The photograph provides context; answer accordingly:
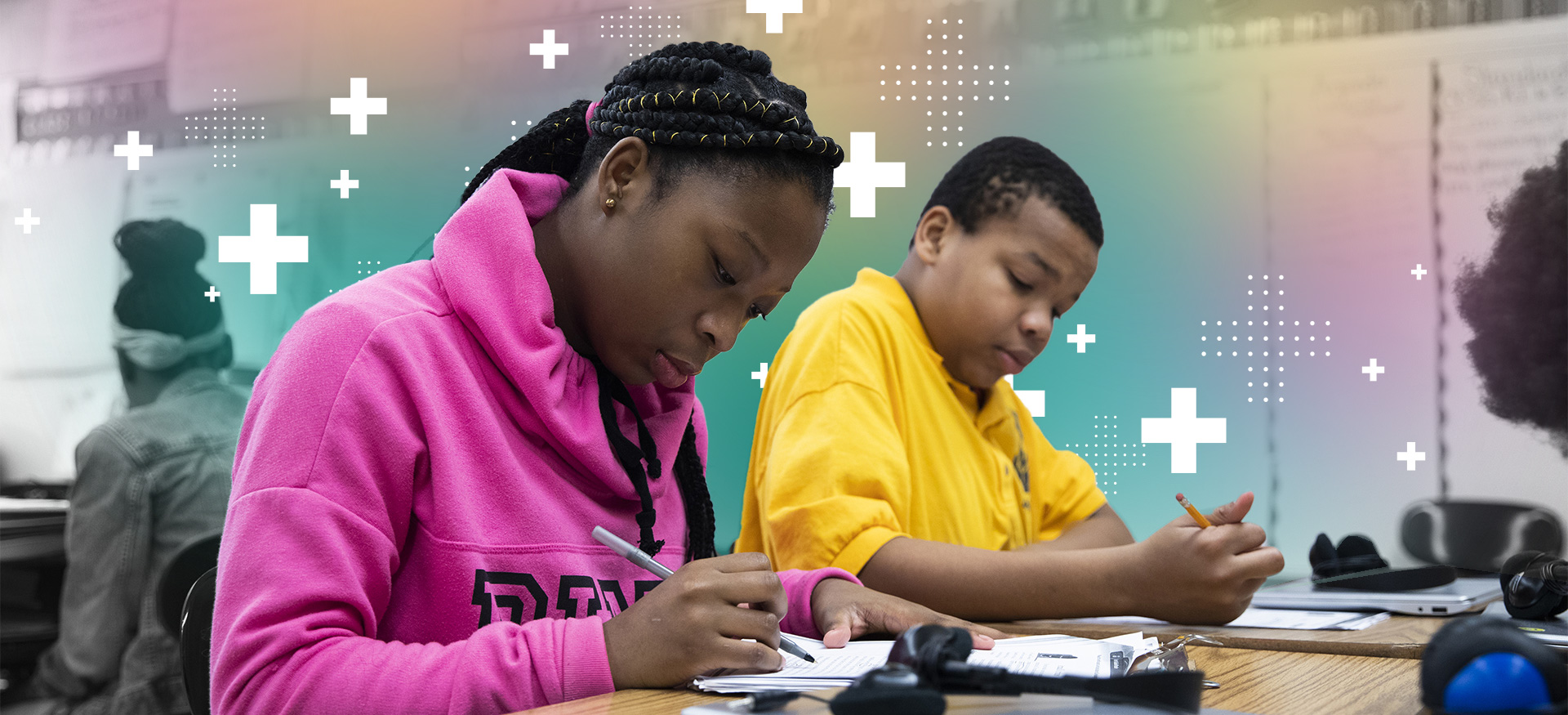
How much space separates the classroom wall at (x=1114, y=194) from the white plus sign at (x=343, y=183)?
0.07 ft

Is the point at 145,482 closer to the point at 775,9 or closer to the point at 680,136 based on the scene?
the point at 775,9

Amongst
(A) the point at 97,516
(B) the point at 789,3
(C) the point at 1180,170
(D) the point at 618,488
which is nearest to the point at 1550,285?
(C) the point at 1180,170

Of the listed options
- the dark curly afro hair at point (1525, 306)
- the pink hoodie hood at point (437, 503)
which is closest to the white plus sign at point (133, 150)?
the pink hoodie hood at point (437, 503)

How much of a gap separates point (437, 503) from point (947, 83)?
1.72 m

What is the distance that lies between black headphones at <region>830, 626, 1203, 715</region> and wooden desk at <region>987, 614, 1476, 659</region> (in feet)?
1.32

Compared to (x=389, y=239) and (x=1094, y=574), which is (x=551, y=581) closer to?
(x=1094, y=574)

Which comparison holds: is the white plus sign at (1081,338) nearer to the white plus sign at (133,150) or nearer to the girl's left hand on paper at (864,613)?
the girl's left hand on paper at (864,613)

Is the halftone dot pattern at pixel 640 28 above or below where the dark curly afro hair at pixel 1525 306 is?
above

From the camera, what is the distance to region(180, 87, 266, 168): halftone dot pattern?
7.45 ft

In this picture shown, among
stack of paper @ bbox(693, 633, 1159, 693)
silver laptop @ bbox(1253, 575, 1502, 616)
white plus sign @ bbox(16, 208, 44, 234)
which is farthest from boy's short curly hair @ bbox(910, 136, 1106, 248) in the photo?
white plus sign @ bbox(16, 208, 44, 234)

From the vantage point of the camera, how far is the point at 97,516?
7.29 feet

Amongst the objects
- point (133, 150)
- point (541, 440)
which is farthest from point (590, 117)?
point (133, 150)

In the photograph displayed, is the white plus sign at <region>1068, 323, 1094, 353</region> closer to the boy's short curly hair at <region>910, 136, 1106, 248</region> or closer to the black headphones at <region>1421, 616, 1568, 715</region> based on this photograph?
the boy's short curly hair at <region>910, 136, 1106, 248</region>

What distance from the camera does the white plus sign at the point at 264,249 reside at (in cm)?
224
